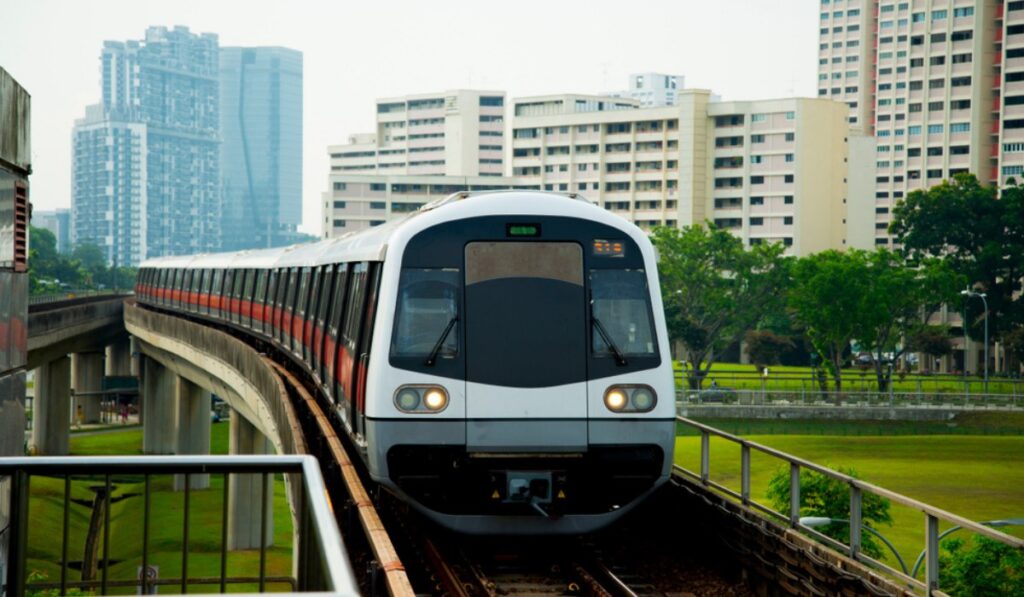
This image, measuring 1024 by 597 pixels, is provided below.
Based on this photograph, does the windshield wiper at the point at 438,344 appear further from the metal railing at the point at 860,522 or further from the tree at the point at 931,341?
the tree at the point at 931,341

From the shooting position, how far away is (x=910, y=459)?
5162 centimetres

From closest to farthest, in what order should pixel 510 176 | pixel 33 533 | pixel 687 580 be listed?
pixel 687 580, pixel 33 533, pixel 510 176

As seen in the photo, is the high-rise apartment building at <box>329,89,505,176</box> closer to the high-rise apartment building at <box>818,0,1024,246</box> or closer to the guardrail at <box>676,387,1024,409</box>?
the high-rise apartment building at <box>818,0,1024,246</box>

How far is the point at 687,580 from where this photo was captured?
1238cm

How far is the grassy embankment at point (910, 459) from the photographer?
40156mm

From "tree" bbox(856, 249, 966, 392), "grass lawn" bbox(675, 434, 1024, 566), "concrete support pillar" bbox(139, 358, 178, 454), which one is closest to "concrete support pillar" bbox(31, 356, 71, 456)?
"concrete support pillar" bbox(139, 358, 178, 454)

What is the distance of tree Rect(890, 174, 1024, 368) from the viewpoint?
82062 mm

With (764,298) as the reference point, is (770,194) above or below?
above

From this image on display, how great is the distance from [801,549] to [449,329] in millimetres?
3263

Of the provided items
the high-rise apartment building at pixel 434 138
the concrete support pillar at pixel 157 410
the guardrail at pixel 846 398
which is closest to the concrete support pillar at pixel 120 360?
the concrete support pillar at pixel 157 410

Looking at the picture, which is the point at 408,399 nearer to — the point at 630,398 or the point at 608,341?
the point at 608,341

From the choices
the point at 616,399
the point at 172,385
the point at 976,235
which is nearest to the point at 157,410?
the point at 172,385

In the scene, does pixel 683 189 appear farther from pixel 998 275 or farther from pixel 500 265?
pixel 500 265

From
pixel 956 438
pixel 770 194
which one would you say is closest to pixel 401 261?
pixel 956 438
